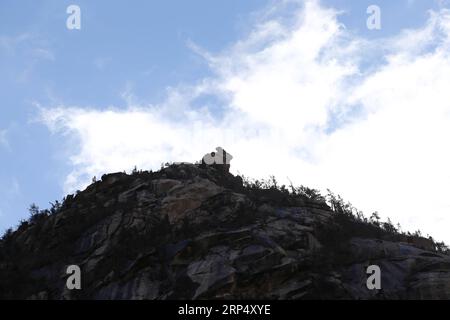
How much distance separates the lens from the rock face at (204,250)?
25517 mm

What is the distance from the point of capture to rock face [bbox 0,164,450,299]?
83.7 ft

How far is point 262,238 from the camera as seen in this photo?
28.0 metres

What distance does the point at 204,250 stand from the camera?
2781 centimetres

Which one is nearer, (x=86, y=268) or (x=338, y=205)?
(x=86, y=268)
